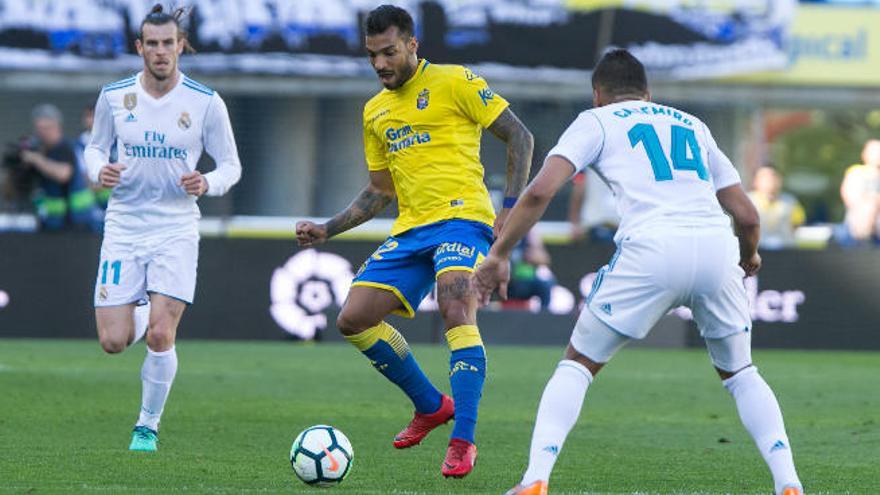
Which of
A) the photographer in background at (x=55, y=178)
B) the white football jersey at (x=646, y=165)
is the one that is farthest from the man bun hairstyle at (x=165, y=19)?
the photographer in background at (x=55, y=178)

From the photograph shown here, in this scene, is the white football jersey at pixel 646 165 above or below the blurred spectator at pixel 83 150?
above

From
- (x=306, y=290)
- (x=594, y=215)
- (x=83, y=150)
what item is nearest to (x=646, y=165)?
(x=83, y=150)

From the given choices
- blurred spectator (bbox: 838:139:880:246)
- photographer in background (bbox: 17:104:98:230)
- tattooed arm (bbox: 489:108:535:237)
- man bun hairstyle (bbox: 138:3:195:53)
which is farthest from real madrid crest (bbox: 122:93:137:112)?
blurred spectator (bbox: 838:139:880:246)

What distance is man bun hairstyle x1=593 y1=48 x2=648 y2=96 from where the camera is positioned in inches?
280

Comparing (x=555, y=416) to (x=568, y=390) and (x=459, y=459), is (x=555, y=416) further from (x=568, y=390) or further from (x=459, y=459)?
(x=459, y=459)

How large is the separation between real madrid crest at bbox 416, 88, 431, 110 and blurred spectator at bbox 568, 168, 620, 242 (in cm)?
1143

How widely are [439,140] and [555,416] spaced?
7.56ft

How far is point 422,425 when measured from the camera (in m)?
9.01

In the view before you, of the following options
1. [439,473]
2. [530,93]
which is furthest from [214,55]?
[439,473]

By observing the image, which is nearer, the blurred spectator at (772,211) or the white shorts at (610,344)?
the white shorts at (610,344)

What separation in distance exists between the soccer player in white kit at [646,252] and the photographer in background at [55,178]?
1236 cm

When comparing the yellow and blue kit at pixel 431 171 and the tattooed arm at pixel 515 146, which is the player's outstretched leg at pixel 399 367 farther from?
the tattooed arm at pixel 515 146

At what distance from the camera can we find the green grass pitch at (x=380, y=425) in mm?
8031

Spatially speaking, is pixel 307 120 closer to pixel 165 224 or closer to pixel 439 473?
pixel 165 224
